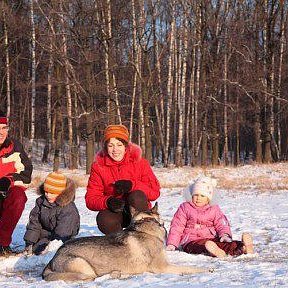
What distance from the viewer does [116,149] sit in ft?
21.1

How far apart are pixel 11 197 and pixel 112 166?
1315 millimetres

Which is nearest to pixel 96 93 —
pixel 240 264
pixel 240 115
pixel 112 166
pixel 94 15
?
pixel 94 15

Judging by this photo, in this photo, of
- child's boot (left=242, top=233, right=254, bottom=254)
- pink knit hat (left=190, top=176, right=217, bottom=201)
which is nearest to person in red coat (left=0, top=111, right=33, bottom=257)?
pink knit hat (left=190, top=176, right=217, bottom=201)

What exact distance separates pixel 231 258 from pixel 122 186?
1.59 m

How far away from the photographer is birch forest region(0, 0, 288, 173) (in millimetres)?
23209

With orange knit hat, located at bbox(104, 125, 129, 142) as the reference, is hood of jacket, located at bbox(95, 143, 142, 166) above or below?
below

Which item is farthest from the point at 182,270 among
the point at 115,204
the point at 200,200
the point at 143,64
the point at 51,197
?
the point at 143,64

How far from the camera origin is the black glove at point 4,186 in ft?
21.4

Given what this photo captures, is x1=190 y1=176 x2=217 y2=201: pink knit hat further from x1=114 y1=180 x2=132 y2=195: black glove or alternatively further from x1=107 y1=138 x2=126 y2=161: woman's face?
x1=107 y1=138 x2=126 y2=161: woman's face

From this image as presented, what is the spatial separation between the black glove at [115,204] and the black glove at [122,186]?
0.15 m

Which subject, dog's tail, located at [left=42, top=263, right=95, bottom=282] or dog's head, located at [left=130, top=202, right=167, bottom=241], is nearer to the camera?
dog's tail, located at [left=42, top=263, right=95, bottom=282]

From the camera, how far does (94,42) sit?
26281 mm

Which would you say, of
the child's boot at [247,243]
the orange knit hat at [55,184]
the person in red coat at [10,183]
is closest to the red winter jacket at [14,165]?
the person in red coat at [10,183]

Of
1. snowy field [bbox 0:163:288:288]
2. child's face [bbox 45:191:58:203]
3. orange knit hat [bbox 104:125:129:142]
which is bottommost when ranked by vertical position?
snowy field [bbox 0:163:288:288]
